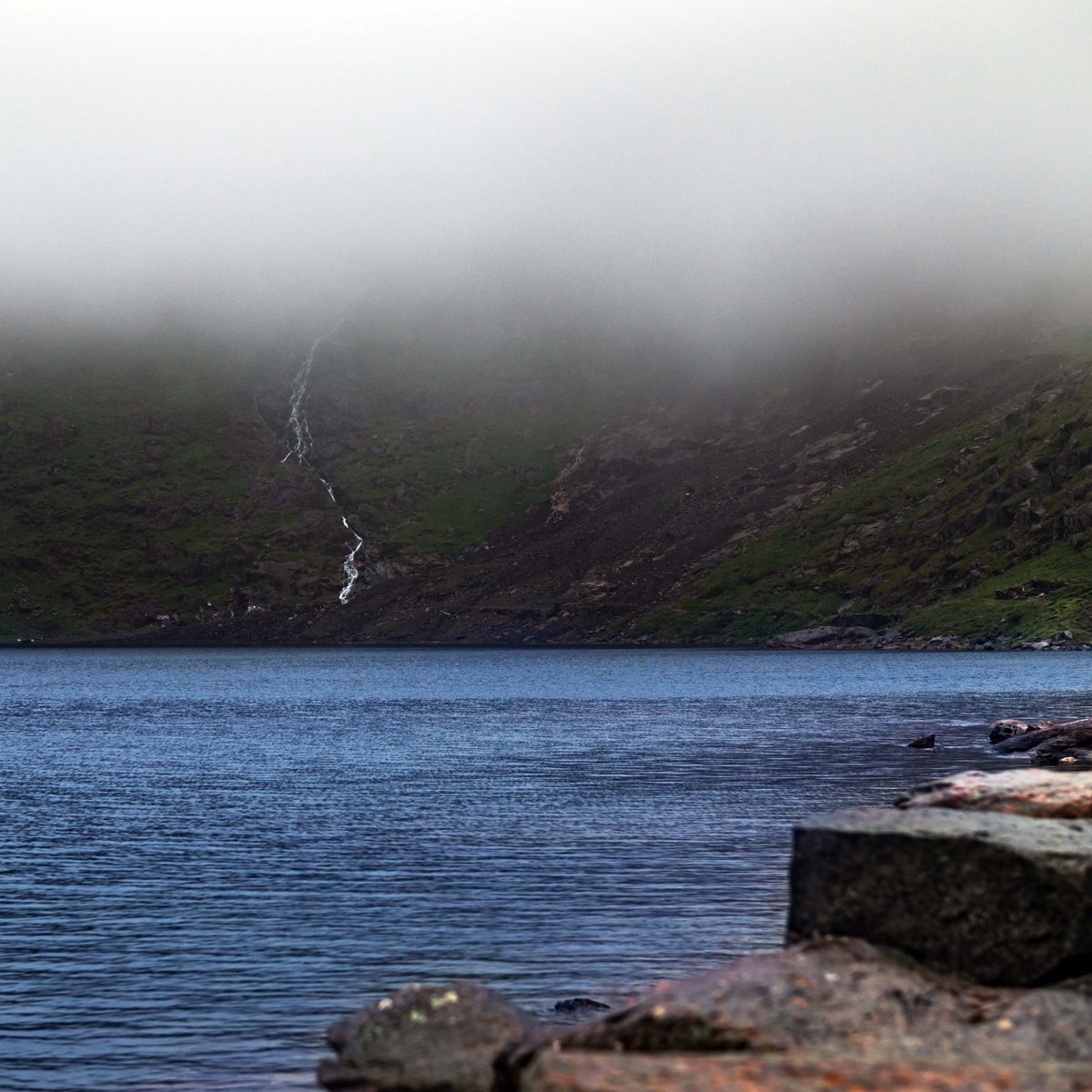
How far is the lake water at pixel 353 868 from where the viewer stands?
2633 cm

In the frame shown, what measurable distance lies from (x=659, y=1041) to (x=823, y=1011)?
2186 millimetres

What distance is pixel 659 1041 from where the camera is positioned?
52.7 ft

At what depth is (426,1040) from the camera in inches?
723

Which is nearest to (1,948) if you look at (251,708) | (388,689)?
(251,708)

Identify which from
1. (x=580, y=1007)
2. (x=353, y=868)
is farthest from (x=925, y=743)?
(x=580, y=1007)

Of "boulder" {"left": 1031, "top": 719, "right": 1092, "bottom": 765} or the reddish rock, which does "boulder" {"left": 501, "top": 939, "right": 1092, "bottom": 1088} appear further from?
"boulder" {"left": 1031, "top": 719, "right": 1092, "bottom": 765}

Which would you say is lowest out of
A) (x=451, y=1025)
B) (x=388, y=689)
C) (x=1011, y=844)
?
(x=388, y=689)

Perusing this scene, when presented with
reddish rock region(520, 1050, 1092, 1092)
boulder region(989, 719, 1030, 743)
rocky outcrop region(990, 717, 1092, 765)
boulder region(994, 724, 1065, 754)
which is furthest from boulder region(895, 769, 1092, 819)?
boulder region(989, 719, 1030, 743)

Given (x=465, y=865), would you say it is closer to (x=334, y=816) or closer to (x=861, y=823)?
(x=334, y=816)

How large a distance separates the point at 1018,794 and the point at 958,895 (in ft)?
16.6

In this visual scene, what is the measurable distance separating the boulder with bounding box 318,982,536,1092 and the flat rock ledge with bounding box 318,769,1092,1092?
0.03m

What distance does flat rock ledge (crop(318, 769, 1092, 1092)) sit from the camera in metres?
15.2

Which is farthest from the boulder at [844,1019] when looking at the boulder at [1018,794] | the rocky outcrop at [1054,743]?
the rocky outcrop at [1054,743]

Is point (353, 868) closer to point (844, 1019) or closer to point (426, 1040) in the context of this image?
point (426, 1040)
